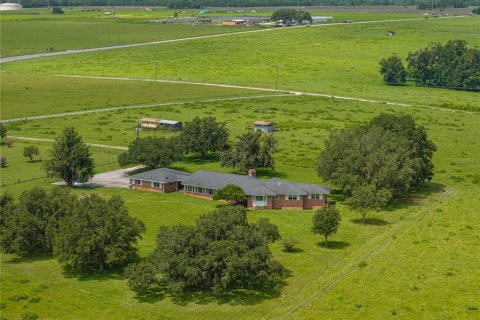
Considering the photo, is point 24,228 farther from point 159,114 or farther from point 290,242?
point 159,114

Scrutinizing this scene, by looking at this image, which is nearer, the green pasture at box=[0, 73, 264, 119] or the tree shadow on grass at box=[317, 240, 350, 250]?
the tree shadow on grass at box=[317, 240, 350, 250]

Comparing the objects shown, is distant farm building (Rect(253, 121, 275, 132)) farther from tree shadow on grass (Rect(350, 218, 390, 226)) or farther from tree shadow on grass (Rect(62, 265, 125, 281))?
tree shadow on grass (Rect(62, 265, 125, 281))

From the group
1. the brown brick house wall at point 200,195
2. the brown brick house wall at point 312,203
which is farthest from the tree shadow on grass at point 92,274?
the brown brick house wall at point 312,203

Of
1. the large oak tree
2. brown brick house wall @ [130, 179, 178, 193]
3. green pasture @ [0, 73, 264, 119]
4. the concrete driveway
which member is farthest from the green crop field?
the concrete driveway

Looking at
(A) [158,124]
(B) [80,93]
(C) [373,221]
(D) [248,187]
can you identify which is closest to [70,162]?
(D) [248,187]

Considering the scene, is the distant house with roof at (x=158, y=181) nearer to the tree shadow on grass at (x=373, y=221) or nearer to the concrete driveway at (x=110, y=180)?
the concrete driveway at (x=110, y=180)

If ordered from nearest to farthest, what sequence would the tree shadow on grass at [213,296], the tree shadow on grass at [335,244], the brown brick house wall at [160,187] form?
the tree shadow on grass at [213,296] < the tree shadow on grass at [335,244] < the brown brick house wall at [160,187]

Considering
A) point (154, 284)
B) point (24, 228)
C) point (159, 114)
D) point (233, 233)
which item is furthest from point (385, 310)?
point (159, 114)
